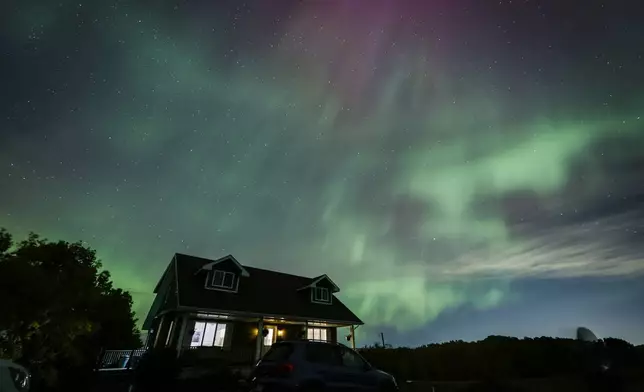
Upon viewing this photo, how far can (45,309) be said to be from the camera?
14.7 m

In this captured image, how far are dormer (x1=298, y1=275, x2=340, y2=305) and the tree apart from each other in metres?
15.1

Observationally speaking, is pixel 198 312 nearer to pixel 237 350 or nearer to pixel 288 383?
pixel 237 350

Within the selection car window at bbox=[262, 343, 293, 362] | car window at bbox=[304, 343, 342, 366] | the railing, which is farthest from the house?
car window at bbox=[304, 343, 342, 366]

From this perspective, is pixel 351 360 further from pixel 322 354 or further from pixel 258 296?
pixel 258 296

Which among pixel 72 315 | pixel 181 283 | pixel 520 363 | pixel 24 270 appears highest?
pixel 181 283

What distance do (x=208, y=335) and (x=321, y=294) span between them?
10.1 m

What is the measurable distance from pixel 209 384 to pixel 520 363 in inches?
589

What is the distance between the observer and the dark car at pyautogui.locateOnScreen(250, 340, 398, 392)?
22.6 ft

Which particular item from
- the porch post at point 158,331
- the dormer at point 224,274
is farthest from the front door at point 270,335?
the porch post at point 158,331

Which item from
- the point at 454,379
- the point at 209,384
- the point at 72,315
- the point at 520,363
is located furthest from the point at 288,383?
the point at 72,315

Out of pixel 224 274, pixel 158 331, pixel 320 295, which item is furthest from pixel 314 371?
pixel 320 295

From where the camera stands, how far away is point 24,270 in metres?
13.9

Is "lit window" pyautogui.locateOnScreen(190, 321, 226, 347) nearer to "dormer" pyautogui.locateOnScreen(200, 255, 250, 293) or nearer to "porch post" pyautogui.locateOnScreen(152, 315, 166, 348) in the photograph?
"dormer" pyautogui.locateOnScreen(200, 255, 250, 293)

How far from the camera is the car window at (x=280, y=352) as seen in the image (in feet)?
24.2
